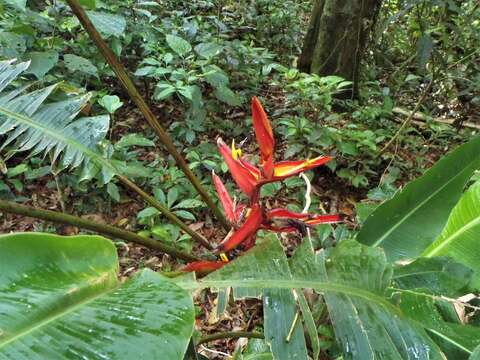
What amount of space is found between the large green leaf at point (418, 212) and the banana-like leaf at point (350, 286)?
0.25 meters

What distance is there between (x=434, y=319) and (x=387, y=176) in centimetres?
127

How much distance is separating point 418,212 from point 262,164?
0.38m

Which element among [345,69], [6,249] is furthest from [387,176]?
[6,249]

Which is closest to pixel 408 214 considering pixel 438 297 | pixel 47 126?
pixel 438 297

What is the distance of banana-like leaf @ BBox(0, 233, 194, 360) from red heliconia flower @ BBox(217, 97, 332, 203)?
33 cm

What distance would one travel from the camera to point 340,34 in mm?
2441

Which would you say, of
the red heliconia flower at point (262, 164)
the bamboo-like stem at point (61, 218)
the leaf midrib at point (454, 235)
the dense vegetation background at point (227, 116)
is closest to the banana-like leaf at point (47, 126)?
the dense vegetation background at point (227, 116)

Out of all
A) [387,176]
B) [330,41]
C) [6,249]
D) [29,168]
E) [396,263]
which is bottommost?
[29,168]

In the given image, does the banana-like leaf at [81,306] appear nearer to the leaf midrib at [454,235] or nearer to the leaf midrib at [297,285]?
the leaf midrib at [297,285]

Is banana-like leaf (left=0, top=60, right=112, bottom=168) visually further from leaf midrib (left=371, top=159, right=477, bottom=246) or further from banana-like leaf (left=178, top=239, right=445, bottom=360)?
leaf midrib (left=371, top=159, right=477, bottom=246)

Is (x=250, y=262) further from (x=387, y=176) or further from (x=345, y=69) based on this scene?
(x=345, y=69)

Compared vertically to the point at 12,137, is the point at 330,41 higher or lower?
higher

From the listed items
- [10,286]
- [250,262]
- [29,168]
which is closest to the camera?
[10,286]

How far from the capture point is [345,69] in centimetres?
251
